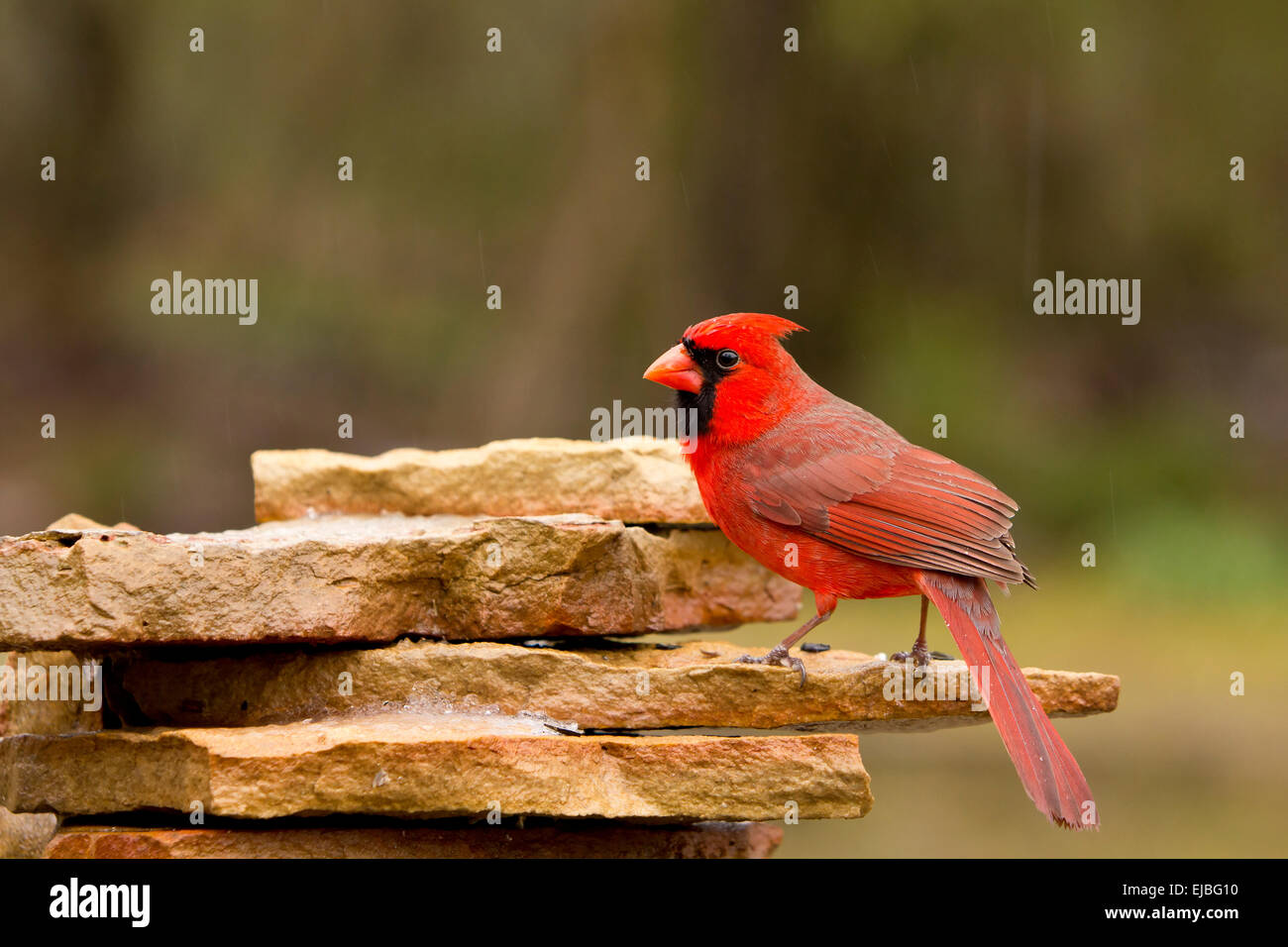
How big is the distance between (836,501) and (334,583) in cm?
134

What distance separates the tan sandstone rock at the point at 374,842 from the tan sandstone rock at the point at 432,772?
9cm

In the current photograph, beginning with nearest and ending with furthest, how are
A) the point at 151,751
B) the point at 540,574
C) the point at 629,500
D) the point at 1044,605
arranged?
the point at 151,751 < the point at 540,574 < the point at 629,500 < the point at 1044,605

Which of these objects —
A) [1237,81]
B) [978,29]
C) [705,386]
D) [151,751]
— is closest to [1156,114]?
[1237,81]

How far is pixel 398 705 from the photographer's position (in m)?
3.40

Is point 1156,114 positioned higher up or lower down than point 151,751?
higher up

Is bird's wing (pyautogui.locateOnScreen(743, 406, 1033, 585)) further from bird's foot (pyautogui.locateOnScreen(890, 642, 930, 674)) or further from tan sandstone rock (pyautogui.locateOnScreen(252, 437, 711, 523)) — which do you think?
tan sandstone rock (pyautogui.locateOnScreen(252, 437, 711, 523))

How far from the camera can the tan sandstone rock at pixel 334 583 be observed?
9.98ft

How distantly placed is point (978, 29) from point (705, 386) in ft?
18.7

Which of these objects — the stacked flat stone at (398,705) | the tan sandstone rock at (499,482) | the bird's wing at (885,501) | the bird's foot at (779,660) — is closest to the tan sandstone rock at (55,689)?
the stacked flat stone at (398,705)

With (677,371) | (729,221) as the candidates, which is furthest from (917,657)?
(729,221)

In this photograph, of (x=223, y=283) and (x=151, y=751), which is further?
(x=223, y=283)

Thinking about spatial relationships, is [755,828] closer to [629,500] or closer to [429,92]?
[629,500]

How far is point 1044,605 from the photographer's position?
24.2 ft

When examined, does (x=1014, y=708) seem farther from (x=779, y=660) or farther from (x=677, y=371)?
(x=677, y=371)
